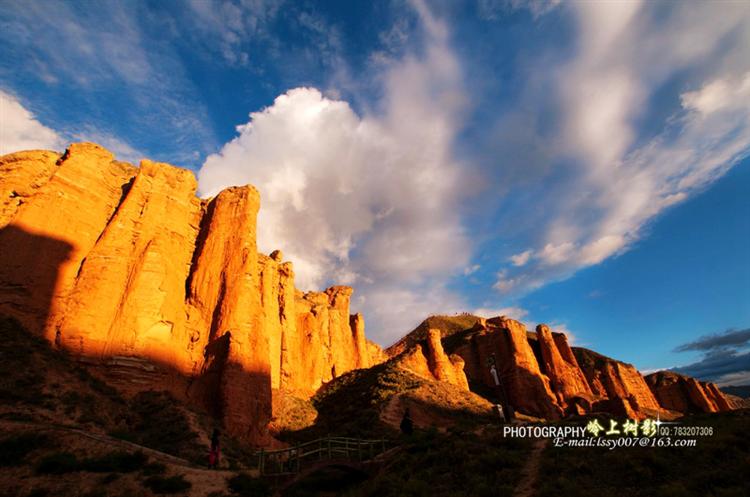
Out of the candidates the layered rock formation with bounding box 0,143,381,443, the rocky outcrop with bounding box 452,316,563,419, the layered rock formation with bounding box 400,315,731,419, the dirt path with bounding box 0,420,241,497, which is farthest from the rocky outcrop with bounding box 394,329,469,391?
the dirt path with bounding box 0,420,241,497

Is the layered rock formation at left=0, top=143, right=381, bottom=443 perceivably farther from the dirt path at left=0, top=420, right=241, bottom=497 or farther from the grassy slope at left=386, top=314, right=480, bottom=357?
the grassy slope at left=386, top=314, right=480, bottom=357

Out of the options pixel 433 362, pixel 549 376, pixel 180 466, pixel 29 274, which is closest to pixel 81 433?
pixel 180 466

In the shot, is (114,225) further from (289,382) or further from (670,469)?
(670,469)

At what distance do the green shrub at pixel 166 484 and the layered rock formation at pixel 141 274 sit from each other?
1469 centimetres

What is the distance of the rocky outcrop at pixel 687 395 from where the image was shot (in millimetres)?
79750

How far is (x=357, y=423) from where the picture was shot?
117 feet

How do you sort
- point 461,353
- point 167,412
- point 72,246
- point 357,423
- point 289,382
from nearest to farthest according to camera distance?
point 167,412, point 72,246, point 357,423, point 289,382, point 461,353

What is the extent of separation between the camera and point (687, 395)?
82.9 m

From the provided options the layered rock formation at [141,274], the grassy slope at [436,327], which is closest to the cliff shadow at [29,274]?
the layered rock formation at [141,274]

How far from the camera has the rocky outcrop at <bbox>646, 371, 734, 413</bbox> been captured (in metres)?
79.8

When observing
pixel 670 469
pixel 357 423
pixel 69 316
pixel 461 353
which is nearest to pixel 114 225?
pixel 69 316

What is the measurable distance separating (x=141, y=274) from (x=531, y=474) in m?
31.5

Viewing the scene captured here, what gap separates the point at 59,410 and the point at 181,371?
36.6 ft

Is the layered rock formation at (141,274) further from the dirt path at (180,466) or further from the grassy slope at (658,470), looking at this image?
the grassy slope at (658,470)
